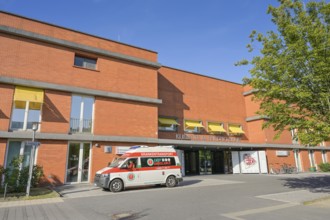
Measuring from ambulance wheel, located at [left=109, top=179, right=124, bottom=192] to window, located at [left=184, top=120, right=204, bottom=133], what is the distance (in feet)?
40.1

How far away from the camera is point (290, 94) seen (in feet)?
40.1

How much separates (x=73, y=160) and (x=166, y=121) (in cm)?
956

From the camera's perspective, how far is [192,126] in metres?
24.6

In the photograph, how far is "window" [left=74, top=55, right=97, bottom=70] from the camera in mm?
18531

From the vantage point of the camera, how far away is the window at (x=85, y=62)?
60.8 ft

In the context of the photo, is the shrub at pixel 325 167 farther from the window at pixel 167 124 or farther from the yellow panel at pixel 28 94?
the yellow panel at pixel 28 94

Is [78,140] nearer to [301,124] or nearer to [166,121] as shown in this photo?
[166,121]

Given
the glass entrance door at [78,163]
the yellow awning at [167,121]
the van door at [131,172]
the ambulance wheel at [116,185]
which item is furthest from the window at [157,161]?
the yellow awning at [167,121]

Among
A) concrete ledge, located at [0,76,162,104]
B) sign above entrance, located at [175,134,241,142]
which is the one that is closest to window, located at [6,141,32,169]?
concrete ledge, located at [0,76,162,104]

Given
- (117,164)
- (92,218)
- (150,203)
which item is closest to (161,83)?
(117,164)

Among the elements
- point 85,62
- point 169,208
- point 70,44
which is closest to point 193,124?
point 85,62

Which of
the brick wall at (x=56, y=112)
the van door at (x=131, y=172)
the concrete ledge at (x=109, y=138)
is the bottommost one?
the van door at (x=131, y=172)

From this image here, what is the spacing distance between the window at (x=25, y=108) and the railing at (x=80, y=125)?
228 cm

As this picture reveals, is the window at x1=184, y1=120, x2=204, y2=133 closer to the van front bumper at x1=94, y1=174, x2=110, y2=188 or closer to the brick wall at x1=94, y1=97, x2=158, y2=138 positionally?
the brick wall at x1=94, y1=97, x2=158, y2=138
